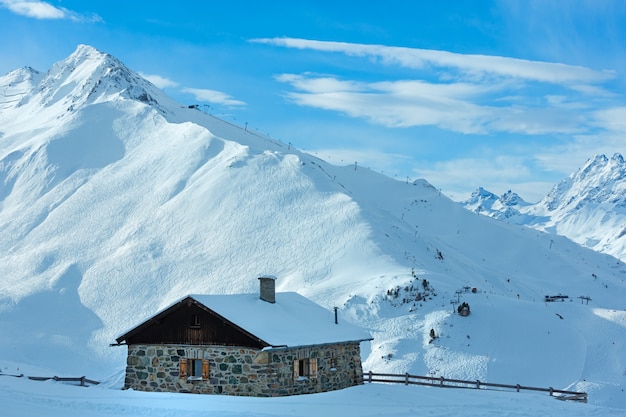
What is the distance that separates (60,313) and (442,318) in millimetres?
32781

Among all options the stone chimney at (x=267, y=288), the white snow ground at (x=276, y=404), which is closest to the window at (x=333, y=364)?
the white snow ground at (x=276, y=404)

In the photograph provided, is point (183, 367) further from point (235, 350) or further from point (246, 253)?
point (246, 253)

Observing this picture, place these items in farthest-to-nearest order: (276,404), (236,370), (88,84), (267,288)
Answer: (88,84) → (267,288) → (236,370) → (276,404)

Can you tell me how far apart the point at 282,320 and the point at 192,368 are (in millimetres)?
4257

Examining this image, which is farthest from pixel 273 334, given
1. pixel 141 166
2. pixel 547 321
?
pixel 141 166

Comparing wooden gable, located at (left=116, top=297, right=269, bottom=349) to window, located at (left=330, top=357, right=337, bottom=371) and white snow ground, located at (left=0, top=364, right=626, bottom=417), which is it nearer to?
white snow ground, located at (left=0, top=364, right=626, bottom=417)

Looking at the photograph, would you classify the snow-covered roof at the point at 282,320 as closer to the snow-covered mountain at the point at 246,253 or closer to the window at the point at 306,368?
the window at the point at 306,368

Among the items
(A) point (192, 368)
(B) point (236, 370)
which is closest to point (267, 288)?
(B) point (236, 370)

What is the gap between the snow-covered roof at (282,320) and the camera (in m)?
29.9

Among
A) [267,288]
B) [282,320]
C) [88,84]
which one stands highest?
[88,84]

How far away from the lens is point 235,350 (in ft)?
97.7

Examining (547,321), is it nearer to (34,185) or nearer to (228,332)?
(228,332)

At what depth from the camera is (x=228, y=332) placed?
30.0m

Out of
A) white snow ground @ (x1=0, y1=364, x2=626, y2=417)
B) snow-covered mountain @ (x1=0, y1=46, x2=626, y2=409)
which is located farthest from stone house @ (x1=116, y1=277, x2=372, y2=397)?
snow-covered mountain @ (x1=0, y1=46, x2=626, y2=409)
